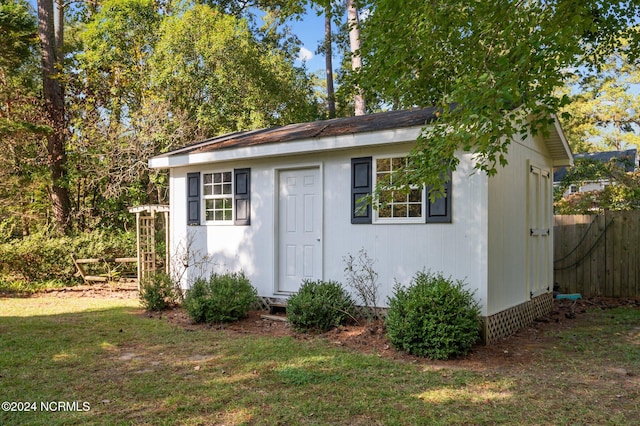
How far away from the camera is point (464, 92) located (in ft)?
13.8

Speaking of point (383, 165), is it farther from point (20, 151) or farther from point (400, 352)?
Answer: point (20, 151)

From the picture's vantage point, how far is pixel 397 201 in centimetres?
663

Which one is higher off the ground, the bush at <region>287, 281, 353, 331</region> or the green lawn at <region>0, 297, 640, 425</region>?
the bush at <region>287, 281, 353, 331</region>

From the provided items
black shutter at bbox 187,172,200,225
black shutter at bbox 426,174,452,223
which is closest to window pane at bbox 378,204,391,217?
black shutter at bbox 426,174,452,223

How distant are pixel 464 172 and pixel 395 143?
99 centimetres

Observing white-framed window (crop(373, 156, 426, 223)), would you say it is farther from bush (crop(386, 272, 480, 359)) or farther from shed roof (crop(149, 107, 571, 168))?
bush (crop(386, 272, 480, 359))

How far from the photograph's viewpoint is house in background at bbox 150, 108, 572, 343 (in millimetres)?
6125

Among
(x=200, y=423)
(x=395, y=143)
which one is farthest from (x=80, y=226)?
(x=200, y=423)

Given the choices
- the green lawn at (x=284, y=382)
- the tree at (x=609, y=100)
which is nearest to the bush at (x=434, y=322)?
the green lawn at (x=284, y=382)

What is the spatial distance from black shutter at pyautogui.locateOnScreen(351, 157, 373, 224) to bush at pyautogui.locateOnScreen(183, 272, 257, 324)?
201cm

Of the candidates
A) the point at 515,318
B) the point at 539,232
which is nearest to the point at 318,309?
the point at 515,318

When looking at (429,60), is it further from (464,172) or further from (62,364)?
(62,364)

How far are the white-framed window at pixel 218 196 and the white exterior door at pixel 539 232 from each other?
4904 millimetres

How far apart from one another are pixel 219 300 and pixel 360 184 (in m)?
2.65
